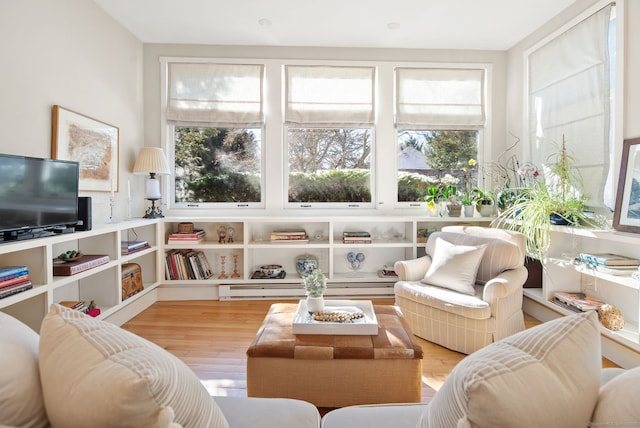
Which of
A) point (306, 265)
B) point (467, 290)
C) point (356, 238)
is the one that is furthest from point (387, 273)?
point (467, 290)

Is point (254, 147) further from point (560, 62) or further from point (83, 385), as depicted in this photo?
point (83, 385)

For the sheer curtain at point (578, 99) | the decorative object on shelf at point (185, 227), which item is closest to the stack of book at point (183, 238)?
the decorative object on shelf at point (185, 227)

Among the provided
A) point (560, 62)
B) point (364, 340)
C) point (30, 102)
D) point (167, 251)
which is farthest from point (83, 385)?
point (560, 62)

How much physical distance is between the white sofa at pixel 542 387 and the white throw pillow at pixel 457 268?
6.41 ft

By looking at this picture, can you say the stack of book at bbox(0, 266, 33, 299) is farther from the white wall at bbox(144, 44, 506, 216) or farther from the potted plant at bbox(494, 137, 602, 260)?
the potted plant at bbox(494, 137, 602, 260)

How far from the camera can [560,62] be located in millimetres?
3121

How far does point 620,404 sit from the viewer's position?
63 cm

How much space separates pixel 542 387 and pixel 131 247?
3.19 m

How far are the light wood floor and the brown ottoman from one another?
332 millimetres

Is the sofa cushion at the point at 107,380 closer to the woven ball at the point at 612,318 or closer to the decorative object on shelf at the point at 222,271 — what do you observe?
the woven ball at the point at 612,318

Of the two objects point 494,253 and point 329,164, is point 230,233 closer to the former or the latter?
point 329,164

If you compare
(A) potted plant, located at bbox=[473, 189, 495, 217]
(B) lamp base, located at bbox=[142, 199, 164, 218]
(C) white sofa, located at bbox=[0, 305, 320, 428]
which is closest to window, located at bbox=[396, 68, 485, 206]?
(A) potted plant, located at bbox=[473, 189, 495, 217]

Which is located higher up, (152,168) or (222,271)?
(152,168)

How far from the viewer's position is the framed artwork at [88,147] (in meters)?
A: 2.58
